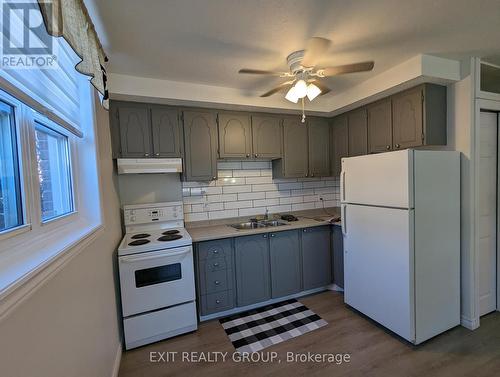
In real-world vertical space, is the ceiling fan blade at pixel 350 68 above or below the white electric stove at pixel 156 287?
above

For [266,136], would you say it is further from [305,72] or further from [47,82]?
[47,82]

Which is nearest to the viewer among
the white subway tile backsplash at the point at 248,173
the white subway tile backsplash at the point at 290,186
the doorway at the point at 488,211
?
the doorway at the point at 488,211

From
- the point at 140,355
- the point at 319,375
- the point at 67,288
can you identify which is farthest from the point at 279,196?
the point at 67,288

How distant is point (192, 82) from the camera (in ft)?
8.04

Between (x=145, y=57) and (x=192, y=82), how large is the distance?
0.57m

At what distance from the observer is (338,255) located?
294 centimetres

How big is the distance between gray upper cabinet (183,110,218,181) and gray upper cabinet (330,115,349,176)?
5.45ft

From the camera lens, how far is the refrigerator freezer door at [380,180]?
1939 mm

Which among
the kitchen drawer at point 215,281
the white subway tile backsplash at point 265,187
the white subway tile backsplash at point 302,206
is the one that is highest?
the white subway tile backsplash at point 265,187

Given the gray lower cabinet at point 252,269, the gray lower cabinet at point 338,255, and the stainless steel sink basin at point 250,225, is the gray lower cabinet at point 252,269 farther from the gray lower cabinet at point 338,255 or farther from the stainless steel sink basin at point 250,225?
the gray lower cabinet at point 338,255

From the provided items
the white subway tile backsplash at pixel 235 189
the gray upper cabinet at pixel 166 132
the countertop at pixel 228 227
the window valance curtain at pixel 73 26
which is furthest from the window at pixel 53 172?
the white subway tile backsplash at pixel 235 189

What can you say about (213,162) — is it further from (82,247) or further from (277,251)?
(82,247)

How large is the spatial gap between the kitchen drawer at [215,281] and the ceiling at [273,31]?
6.46 feet

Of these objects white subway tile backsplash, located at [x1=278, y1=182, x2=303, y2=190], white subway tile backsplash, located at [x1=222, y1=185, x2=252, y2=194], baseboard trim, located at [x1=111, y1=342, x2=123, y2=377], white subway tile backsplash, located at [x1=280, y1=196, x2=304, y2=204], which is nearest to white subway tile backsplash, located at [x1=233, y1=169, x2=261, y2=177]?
white subway tile backsplash, located at [x1=222, y1=185, x2=252, y2=194]
